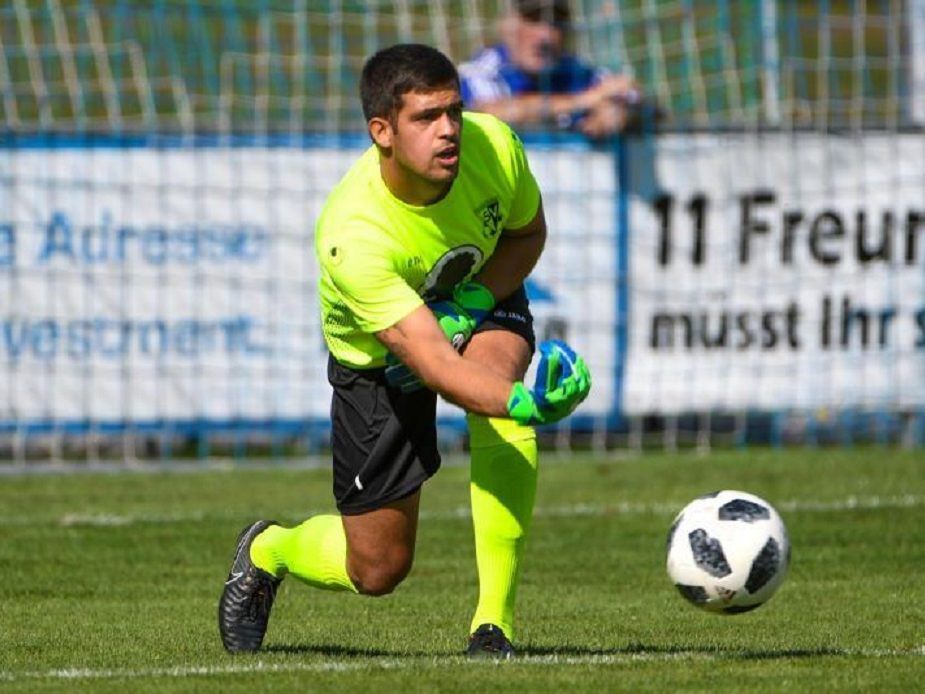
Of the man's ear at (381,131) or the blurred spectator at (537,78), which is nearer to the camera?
the man's ear at (381,131)

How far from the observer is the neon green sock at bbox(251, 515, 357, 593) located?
6641 millimetres

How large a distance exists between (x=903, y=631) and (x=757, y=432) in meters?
6.58

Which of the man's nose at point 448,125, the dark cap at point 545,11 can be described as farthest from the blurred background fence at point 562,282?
the man's nose at point 448,125

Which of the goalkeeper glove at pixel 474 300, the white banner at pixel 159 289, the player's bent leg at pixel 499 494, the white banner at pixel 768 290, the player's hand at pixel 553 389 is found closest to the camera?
the player's hand at pixel 553 389

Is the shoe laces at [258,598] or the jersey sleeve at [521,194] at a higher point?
the jersey sleeve at [521,194]

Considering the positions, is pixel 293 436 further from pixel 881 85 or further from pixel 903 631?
pixel 881 85

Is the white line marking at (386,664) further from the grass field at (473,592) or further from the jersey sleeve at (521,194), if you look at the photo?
the jersey sleeve at (521,194)

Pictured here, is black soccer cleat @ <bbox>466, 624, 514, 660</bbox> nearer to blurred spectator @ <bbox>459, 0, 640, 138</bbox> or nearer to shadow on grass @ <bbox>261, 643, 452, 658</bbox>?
shadow on grass @ <bbox>261, 643, 452, 658</bbox>

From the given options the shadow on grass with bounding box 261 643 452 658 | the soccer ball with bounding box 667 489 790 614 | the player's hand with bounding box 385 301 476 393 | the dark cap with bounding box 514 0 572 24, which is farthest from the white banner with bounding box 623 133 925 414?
the soccer ball with bounding box 667 489 790 614

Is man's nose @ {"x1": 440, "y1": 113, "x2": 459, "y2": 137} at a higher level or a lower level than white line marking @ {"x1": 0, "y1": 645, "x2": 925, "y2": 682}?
higher

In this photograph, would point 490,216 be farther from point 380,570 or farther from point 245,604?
point 245,604

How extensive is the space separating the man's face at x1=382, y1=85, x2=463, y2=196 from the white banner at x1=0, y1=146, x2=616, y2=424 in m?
6.74

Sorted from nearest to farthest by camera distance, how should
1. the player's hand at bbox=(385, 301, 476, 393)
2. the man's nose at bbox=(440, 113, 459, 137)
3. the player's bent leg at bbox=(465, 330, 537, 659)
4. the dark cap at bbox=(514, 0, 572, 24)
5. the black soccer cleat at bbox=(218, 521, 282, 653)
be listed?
the man's nose at bbox=(440, 113, 459, 137) → the player's bent leg at bbox=(465, 330, 537, 659) → the player's hand at bbox=(385, 301, 476, 393) → the black soccer cleat at bbox=(218, 521, 282, 653) → the dark cap at bbox=(514, 0, 572, 24)

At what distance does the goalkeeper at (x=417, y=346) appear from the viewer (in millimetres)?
5902
